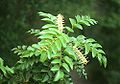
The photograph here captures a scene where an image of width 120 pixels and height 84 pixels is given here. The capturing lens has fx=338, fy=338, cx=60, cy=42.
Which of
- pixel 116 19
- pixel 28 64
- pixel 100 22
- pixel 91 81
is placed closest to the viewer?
pixel 28 64

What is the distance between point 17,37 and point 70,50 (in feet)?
6.22

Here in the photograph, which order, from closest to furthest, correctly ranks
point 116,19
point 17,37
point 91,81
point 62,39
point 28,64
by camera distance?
point 62,39
point 28,64
point 17,37
point 116,19
point 91,81

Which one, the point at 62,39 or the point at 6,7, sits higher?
the point at 6,7

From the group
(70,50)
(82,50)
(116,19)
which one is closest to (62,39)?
(70,50)

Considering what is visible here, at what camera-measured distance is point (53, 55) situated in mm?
1965

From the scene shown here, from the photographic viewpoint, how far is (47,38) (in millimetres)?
2008

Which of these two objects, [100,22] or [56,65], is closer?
[56,65]

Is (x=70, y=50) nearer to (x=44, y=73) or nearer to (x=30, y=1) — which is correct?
(x=44, y=73)

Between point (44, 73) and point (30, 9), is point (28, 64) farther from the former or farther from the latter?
point (30, 9)

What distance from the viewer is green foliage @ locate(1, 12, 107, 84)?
1990 mm

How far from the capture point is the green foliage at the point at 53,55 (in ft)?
6.53

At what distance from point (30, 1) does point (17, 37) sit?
437 mm

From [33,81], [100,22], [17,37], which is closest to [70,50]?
[33,81]

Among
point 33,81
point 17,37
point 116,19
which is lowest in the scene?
point 33,81
